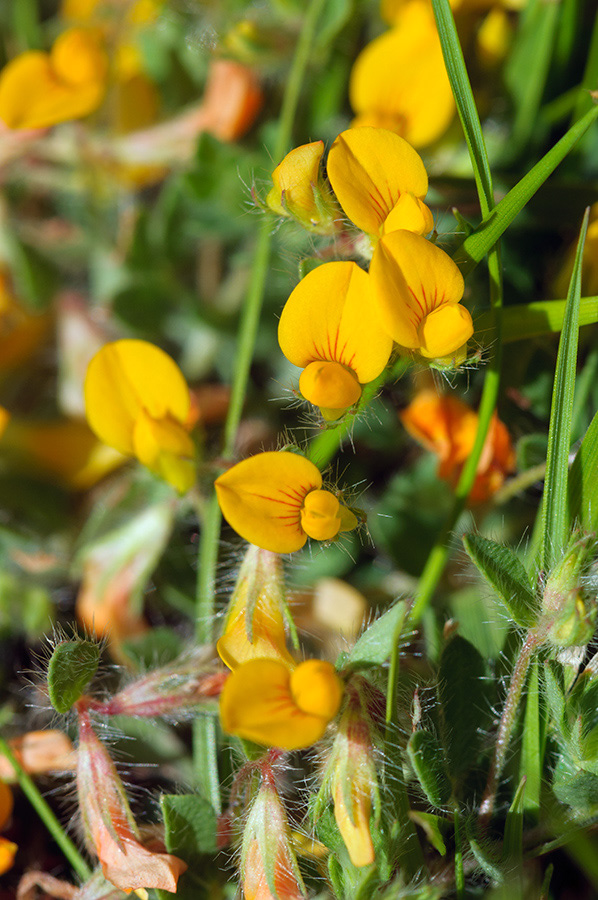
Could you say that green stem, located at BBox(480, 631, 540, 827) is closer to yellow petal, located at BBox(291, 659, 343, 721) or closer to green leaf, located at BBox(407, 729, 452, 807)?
green leaf, located at BBox(407, 729, 452, 807)

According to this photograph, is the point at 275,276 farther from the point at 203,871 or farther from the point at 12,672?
the point at 203,871

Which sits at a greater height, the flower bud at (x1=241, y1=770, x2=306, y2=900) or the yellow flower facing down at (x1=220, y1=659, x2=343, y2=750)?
the yellow flower facing down at (x1=220, y1=659, x2=343, y2=750)

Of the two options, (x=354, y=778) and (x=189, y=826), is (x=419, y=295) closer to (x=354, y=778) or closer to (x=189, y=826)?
(x=354, y=778)

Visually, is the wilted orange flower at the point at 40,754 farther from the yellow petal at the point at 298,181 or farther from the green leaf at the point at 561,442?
the yellow petal at the point at 298,181

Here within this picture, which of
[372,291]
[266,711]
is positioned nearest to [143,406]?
[372,291]

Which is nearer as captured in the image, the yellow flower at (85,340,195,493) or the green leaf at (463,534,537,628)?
the green leaf at (463,534,537,628)

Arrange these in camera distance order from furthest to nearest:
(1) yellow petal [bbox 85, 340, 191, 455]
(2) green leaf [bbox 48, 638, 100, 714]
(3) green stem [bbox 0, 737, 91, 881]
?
(1) yellow petal [bbox 85, 340, 191, 455]
(3) green stem [bbox 0, 737, 91, 881]
(2) green leaf [bbox 48, 638, 100, 714]

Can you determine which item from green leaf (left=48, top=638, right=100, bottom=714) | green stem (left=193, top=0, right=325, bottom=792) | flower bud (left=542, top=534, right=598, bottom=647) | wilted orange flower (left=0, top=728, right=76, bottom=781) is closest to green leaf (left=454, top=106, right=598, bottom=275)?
green stem (left=193, top=0, right=325, bottom=792)
